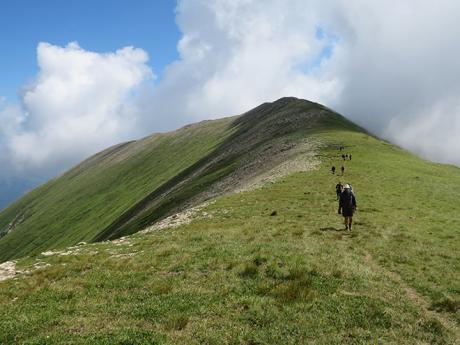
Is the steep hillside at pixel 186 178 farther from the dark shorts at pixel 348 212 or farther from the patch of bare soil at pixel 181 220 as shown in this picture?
the dark shorts at pixel 348 212

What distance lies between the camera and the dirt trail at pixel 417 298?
14.7 meters

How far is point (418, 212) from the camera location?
36562mm

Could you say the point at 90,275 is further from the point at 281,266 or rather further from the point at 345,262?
the point at 345,262

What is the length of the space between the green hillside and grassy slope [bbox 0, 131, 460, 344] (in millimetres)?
66

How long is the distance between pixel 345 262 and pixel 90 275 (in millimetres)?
13675

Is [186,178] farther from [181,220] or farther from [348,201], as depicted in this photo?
[348,201]

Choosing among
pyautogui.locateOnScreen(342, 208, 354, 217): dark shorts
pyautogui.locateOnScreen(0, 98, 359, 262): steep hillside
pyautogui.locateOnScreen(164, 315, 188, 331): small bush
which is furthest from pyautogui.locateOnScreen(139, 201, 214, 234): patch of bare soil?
pyautogui.locateOnScreen(164, 315, 188, 331): small bush

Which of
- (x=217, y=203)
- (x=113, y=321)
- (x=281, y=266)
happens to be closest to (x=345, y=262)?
(x=281, y=266)

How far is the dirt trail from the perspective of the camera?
48.3ft

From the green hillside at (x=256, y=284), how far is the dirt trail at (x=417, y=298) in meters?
0.06

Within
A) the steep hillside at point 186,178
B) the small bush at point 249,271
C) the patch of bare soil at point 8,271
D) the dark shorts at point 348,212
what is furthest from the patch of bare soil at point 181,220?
the steep hillside at point 186,178

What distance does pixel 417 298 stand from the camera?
17.4 meters

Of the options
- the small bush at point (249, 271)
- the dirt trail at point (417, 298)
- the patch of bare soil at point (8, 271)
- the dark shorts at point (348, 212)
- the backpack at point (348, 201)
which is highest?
the backpack at point (348, 201)

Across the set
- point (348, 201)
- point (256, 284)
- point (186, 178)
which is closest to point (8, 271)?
point (256, 284)
